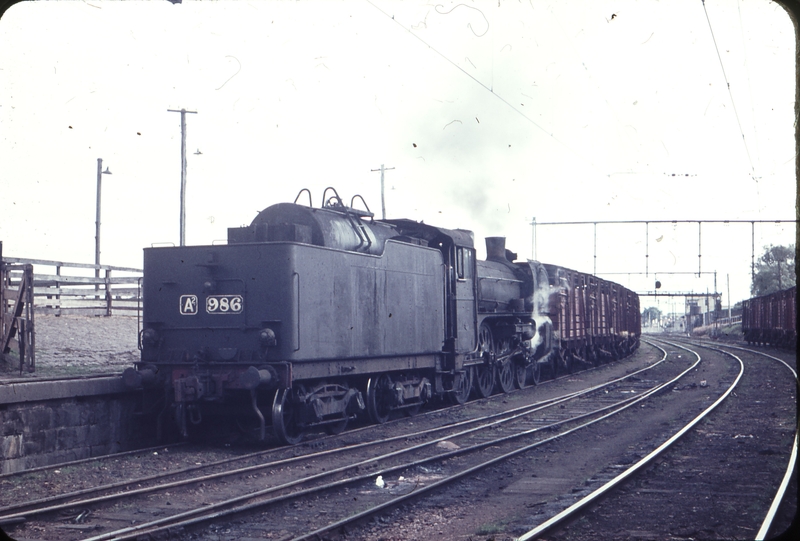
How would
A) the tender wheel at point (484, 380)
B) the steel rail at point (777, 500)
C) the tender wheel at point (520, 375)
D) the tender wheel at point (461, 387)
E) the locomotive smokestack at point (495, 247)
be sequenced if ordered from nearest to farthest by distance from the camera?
the steel rail at point (777, 500)
the tender wheel at point (461, 387)
the tender wheel at point (484, 380)
the tender wheel at point (520, 375)
the locomotive smokestack at point (495, 247)

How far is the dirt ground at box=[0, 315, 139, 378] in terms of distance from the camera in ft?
44.8

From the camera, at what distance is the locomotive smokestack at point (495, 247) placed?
20531 mm

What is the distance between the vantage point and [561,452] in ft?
33.9

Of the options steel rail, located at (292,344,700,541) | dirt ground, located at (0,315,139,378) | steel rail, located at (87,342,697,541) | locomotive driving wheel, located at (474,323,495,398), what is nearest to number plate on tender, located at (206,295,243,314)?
steel rail, located at (87,342,697,541)

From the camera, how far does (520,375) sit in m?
20.3

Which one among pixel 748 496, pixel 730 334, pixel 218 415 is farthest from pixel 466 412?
pixel 730 334

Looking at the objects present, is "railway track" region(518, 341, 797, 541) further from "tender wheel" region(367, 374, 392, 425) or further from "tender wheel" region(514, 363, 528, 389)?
"tender wheel" region(514, 363, 528, 389)

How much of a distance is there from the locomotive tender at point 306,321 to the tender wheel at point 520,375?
4870 millimetres

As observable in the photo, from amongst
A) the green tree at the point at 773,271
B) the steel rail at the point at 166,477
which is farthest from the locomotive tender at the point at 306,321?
the green tree at the point at 773,271

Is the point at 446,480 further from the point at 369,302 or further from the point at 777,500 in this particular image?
the point at 369,302

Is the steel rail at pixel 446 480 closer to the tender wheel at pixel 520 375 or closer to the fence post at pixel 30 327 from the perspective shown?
the tender wheel at pixel 520 375

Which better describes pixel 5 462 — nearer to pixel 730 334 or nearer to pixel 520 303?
pixel 520 303

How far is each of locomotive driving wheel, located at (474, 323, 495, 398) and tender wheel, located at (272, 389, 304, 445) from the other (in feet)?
21.5

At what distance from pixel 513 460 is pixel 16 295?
906 centimetres
